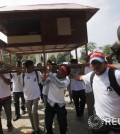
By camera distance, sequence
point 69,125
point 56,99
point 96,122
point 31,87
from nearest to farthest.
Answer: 1. point 96,122
2. point 56,99
3. point 31,87
4. point 69,125

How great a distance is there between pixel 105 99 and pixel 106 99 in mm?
17

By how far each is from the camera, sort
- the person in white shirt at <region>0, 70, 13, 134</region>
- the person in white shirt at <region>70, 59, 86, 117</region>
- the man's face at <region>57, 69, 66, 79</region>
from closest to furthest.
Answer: the man's face at <region>57, 69, 66, 79</region>
the person in white shirt at <region>0, 70, 13, 134</region>
the person in white shirt at <region>70, 59, 86, 117</region>

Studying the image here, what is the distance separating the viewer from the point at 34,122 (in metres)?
6.10

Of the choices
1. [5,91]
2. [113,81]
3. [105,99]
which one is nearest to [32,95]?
[5,91]

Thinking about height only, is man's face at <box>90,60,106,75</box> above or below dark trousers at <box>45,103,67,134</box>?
above

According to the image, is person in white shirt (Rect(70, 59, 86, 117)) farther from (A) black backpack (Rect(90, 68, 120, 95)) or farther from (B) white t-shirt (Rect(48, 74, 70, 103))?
(A) black backpack (Rect(90, 68, 120, 95))

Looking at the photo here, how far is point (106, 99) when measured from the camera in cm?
392

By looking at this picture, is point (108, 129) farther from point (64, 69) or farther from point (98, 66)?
point (64, 69)

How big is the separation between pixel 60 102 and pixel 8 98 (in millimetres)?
1680

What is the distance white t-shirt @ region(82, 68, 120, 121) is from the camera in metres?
3.86

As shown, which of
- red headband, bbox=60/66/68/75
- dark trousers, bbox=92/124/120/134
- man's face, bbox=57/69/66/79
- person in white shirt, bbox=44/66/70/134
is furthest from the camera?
person in white shirt, bbox=44/66/70/134

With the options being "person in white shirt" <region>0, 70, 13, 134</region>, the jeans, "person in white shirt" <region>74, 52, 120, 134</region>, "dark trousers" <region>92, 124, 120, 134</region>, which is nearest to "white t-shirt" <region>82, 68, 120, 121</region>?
"person in white shirt" <region>74, 52, 120, 134</region>

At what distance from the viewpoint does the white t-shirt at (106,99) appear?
3863 mm

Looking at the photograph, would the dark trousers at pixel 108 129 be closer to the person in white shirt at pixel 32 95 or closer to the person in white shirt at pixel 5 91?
the person in white shirt at pixel 32 95
